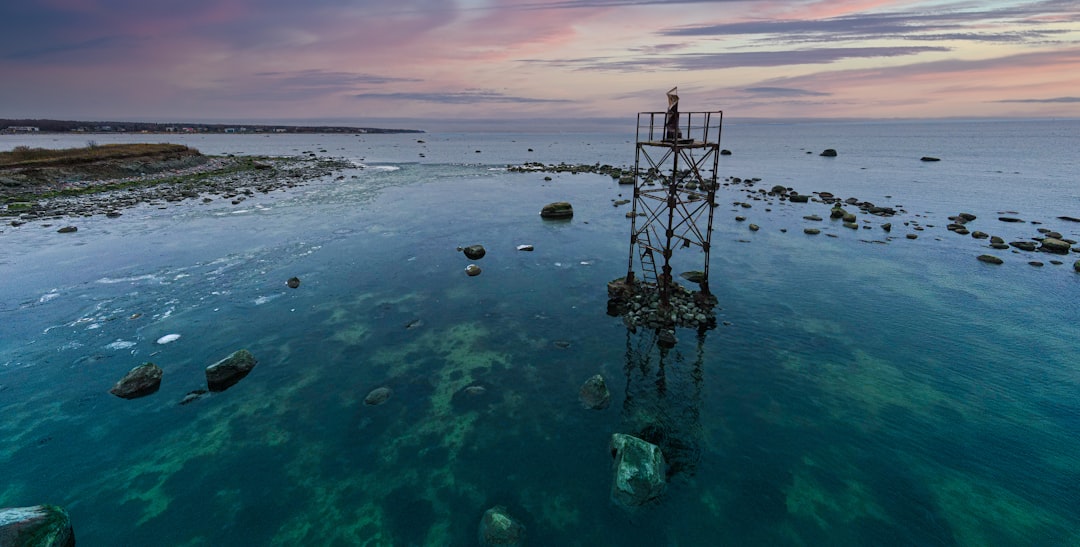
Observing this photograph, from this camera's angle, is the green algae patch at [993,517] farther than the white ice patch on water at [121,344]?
No

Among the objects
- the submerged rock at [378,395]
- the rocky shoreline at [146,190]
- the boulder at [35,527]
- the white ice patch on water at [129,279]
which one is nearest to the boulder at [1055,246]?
the submerged rock at [378,395]

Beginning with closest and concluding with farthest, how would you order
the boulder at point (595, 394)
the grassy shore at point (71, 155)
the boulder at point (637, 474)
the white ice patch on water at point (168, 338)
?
the boulder at point (637, 474) < the boulder at point (595, 394) < the white ice patch on water at point (168, 338) < the grassy shore at point (71, 155)

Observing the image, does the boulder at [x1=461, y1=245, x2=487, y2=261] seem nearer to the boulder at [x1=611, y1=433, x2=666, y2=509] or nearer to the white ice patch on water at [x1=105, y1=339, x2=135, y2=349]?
the white ice patch on water at [x1=105, y1=339, x2=135, y2=349]

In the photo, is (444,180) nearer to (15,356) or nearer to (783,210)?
(783,210)

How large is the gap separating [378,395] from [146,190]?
7841 cm

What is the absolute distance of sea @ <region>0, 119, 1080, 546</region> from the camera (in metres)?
13.7

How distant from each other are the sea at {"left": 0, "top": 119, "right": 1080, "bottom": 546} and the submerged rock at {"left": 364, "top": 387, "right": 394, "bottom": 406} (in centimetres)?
44

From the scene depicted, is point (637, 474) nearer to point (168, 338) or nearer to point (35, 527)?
point (35, 527)

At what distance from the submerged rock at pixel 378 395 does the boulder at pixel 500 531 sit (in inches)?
324

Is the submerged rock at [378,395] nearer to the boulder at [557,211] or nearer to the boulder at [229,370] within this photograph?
the boulder at [229,370]

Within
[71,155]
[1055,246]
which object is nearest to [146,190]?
[71,155]

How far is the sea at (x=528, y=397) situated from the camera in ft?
44.9

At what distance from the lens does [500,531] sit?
12648 mm

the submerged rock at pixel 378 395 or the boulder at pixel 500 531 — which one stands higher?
the submerged rock at pixel 378 395
